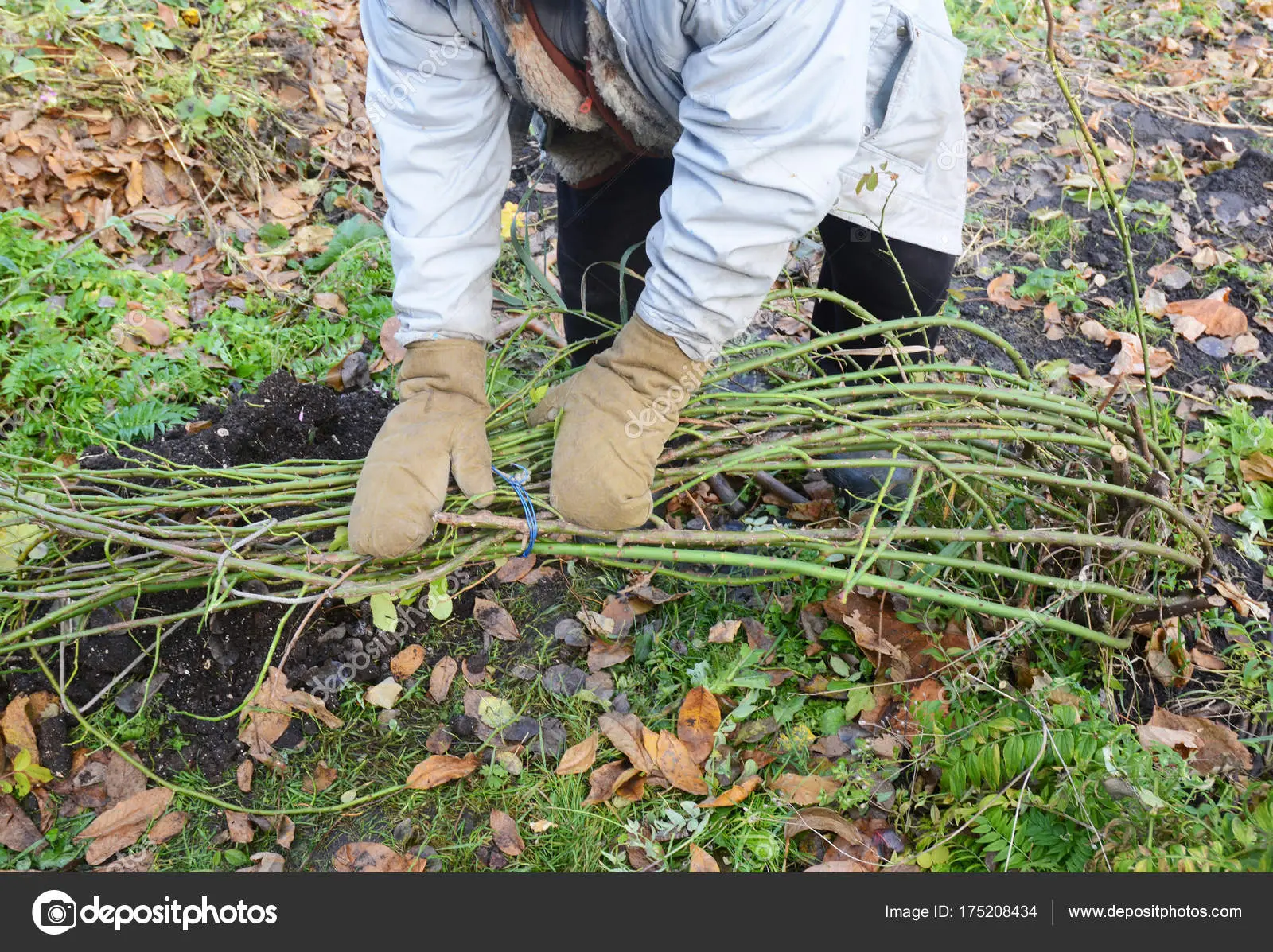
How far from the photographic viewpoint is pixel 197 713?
2154mm

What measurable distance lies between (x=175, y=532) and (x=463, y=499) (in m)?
0.65

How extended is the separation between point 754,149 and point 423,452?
0.89 meters

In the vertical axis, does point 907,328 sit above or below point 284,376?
above

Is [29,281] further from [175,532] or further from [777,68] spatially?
[777,68]

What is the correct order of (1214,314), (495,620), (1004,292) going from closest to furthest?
(495,620), (1214,314), (1004,292)

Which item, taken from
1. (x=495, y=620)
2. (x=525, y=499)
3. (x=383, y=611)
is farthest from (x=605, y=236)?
(x=383, y=611)

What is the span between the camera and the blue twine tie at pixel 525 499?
179 cm

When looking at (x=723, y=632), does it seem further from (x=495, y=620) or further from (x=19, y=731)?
(x=19, y=731)

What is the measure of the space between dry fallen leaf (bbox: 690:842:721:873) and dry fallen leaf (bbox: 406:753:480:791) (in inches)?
22.4

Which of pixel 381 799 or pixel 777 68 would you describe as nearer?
pixel 777 68

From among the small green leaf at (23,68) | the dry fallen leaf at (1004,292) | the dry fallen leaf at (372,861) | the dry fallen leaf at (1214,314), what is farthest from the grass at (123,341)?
the dry fallen leaf at (1214,314)

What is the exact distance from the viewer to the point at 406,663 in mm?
2260
